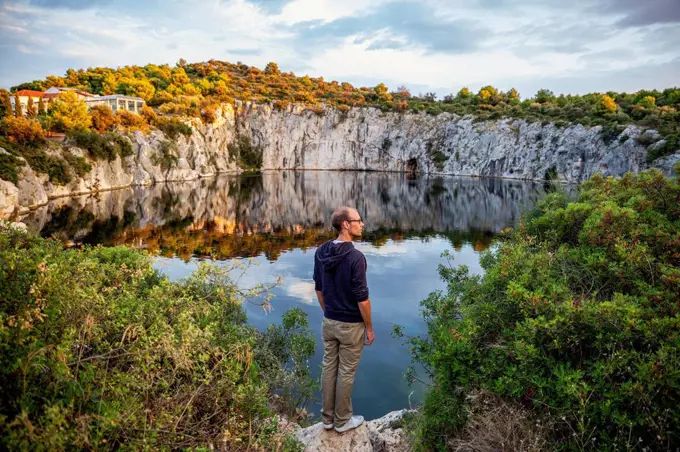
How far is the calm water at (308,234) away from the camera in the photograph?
1133cm

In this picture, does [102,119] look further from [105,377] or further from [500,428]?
[500,428]

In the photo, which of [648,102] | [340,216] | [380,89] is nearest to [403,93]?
[380,89]

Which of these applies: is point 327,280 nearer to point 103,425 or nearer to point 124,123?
point 103,425

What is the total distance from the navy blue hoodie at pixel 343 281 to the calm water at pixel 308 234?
382 cm

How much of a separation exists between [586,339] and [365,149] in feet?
276

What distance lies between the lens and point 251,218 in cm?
2922

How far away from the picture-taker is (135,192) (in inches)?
1656

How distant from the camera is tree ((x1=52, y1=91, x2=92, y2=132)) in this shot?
44750 mm

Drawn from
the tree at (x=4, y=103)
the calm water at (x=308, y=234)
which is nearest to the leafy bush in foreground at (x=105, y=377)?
the calm water at (x=308, y=234)

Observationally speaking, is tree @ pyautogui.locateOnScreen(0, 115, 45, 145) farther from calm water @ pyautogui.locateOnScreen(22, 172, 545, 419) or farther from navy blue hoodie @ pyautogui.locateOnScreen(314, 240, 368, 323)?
navy blue hoodie @ pyautogui.locateOnScreen(314, 240, 368, 323)

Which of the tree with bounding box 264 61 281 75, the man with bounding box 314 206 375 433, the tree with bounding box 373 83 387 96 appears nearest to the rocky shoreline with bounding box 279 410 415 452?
the man with bounding box 314 206 375 433

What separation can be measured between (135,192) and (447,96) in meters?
78.8

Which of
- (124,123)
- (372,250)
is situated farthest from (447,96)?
(372,250)

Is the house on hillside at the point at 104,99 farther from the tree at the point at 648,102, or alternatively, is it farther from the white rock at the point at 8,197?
the tree at the point at 648,102
